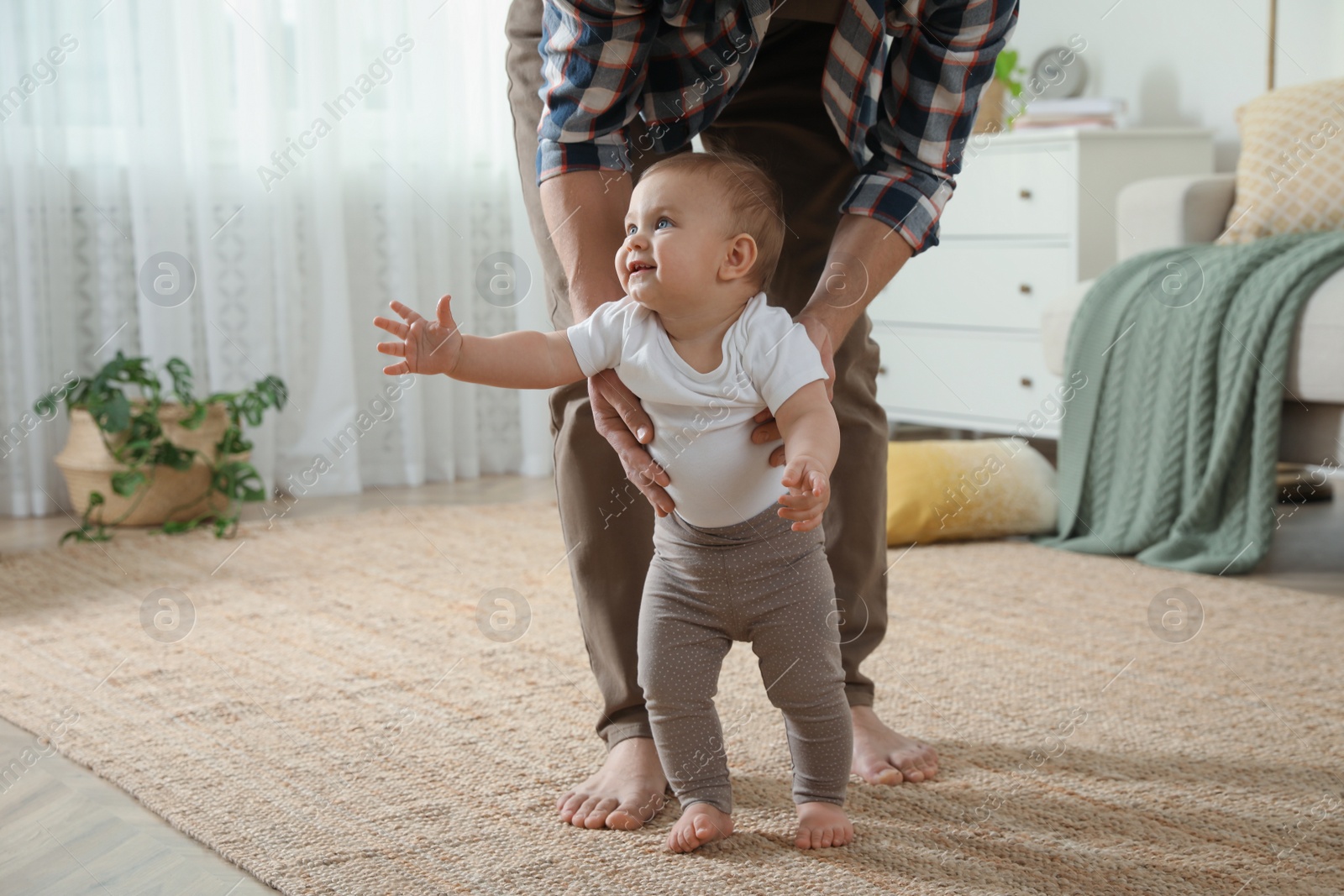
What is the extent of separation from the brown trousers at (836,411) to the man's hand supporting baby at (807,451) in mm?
245

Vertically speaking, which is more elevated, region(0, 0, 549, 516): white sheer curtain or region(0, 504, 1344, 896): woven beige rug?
region(0, 0, 549, 516): white sheer curtain

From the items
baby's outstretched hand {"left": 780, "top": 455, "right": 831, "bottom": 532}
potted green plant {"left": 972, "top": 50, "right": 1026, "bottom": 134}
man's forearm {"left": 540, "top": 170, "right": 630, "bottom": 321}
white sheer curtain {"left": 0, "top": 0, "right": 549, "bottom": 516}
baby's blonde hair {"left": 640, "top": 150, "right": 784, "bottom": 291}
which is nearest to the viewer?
baby's outstretched hand {"left": 780, "top": 455, "right": 831, "bottom": 532}

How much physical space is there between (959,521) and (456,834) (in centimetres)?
137

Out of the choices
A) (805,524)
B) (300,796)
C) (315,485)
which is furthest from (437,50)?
(805,524)

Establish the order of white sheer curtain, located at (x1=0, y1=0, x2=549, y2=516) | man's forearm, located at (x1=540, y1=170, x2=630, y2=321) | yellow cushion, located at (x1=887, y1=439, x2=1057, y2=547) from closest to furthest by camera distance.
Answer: man's forearm, located at (x1=540, y1=170, x2=630, y2=321), yellow cushion, located at (x1=887, y1=439, x2=1057, y2=547), white sheer curtain, located at (x1=0, y1=0, x2=549, y2=516)

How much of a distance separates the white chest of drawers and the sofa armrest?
1.06ft

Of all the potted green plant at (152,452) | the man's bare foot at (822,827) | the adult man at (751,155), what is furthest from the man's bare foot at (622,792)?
the potted green plant at (152,452)

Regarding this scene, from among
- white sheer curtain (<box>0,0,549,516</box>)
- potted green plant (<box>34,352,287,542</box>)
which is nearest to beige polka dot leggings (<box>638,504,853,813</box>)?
potted green plant (<box>34,352,287,542</box>)

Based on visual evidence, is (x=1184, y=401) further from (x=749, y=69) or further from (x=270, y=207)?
(x=270, y=207)

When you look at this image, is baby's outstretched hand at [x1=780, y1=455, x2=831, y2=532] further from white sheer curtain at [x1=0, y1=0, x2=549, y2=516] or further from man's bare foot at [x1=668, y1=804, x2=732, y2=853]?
white sheer curtain at [x1=0, y1=0, x2=549, y2=516]

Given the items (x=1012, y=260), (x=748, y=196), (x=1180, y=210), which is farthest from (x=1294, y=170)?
(x=748, y=196)

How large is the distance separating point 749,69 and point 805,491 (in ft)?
1.33

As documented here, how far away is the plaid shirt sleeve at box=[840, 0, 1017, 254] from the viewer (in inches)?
41.4

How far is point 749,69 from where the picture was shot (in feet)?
3.48
